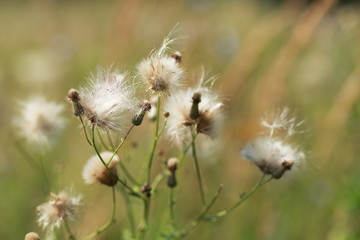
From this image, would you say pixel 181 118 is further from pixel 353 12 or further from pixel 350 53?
pixel 350 53

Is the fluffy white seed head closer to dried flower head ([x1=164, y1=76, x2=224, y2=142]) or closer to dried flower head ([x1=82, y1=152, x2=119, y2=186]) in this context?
dried flower head ([x1=164, y1=76, x2=224, y2=142])

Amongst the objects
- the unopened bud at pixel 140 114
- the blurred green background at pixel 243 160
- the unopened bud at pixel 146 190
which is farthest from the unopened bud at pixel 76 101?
the blurred green background at pixel 243 160

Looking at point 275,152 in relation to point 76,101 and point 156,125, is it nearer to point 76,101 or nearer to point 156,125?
point 156,125

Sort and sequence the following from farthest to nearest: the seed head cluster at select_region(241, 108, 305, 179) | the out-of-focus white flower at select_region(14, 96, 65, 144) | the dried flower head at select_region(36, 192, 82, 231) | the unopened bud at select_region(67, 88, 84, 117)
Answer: the out-of-focus white flower at select_region(14, 96, 65, 144) < the seed head cluster at select_region(241, 108, 305, 179) < the dried flower head at select_region(36, 192, 82, 231) < the unopened bud at select_region(67, 88, 84, 117)

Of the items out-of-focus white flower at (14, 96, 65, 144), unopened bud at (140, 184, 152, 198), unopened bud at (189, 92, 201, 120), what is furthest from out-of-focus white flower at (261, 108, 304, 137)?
out-of-focus white flower at (14, 96, 65, 144)

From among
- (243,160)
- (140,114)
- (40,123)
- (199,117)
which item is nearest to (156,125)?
Answer: (140,114)

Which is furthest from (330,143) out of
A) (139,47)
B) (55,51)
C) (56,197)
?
(55,51)

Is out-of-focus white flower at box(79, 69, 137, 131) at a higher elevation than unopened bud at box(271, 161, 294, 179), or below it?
below
